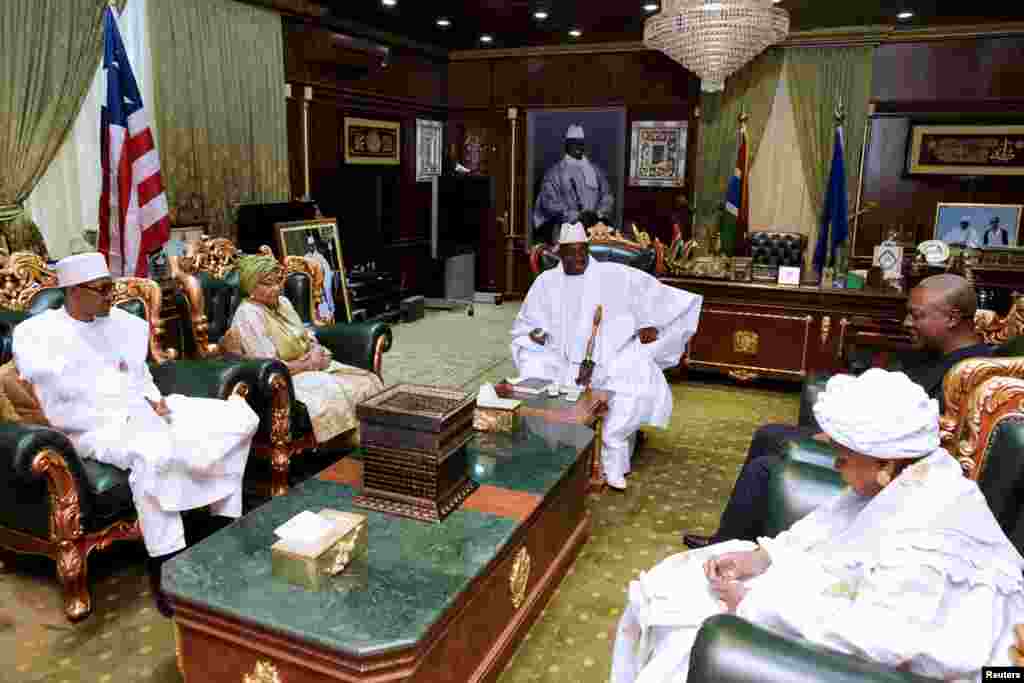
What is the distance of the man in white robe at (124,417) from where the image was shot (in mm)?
2551

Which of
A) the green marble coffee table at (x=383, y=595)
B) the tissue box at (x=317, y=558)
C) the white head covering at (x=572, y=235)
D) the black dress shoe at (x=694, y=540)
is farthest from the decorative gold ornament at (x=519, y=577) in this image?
the white head covering at (x=572, y=235)

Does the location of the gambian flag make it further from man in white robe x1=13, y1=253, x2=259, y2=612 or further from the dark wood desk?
man in white robe x1=13, y1=253, x2=259, y2=612

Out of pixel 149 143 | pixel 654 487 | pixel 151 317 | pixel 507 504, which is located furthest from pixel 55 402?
pixel 654 487

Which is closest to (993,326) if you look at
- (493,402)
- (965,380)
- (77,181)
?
(965,380)

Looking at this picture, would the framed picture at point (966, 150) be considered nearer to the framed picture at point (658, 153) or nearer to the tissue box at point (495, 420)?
the framed picture at point (658, 153)

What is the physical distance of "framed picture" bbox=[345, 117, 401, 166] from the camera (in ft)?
23.9

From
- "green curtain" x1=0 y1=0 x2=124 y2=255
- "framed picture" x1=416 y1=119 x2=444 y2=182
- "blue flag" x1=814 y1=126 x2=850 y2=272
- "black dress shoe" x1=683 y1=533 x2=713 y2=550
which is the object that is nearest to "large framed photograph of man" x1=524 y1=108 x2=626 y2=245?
"framed picture" x1=416 y1=119 x2=444 y2=182

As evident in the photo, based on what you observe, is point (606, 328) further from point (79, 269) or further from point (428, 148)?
point (428, 148)

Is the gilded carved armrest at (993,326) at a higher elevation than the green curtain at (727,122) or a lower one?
lower

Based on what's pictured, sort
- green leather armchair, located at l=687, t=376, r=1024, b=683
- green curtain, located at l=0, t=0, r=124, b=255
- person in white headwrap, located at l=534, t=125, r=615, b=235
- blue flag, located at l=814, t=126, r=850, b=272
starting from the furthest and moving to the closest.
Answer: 1. person in white headwrap, located at l=534, t=125, r=615, b=235
2. blue flag, located at l=814, t=126, r=850, b=272
3. green curtain, located at l=0, t=0, r=124, b=255
4. green leather armchair, located at l=687, t=376, r=1024, b=683

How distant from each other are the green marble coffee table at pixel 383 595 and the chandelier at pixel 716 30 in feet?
12.3

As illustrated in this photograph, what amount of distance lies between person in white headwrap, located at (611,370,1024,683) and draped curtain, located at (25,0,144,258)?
4.88 meters

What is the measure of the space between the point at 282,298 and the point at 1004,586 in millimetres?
3416

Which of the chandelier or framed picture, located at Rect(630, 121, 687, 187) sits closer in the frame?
the chandelier
